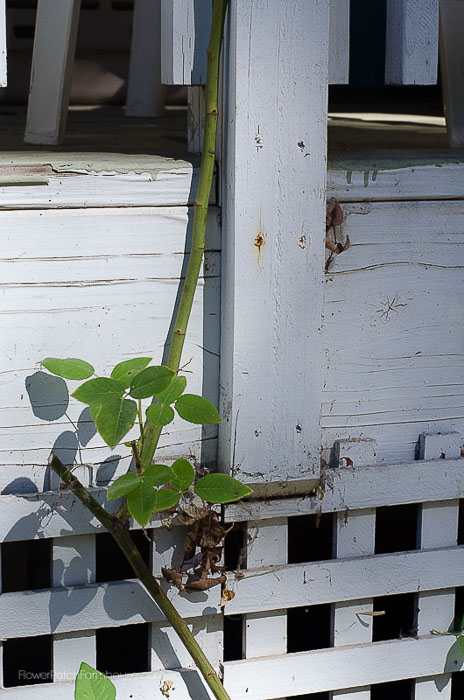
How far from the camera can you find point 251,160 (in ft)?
4.67

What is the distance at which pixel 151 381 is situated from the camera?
1.35 meters

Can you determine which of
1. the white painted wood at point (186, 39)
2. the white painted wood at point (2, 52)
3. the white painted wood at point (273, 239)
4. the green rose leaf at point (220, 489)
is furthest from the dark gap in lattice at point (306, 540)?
the white painted wood at point (2, 52)

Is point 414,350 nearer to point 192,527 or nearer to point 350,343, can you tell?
point 350,343

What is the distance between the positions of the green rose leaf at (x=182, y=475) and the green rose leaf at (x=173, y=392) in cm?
9

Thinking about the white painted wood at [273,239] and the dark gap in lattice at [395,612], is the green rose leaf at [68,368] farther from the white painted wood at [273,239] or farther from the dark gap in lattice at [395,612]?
the dark gap in lattice at [395,612]

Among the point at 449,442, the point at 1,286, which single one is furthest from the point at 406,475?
the point at 1,286

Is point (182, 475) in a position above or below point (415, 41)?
below

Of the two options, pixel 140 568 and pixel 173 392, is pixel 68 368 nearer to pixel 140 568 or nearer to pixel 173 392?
pixel 173 392

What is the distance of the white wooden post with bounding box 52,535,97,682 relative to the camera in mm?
1537

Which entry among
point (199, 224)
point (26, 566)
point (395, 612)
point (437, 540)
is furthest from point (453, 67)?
point (26, 566)

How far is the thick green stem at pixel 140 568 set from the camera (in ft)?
4.80

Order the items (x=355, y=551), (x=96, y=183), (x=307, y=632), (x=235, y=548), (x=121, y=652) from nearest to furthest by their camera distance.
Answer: (x=96, y=183), (x=355, y=551), (x=235, y=548), (x=121, y=652), (x=307, y=632)

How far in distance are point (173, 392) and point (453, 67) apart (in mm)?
1060

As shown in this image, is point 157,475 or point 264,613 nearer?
point 157,475
